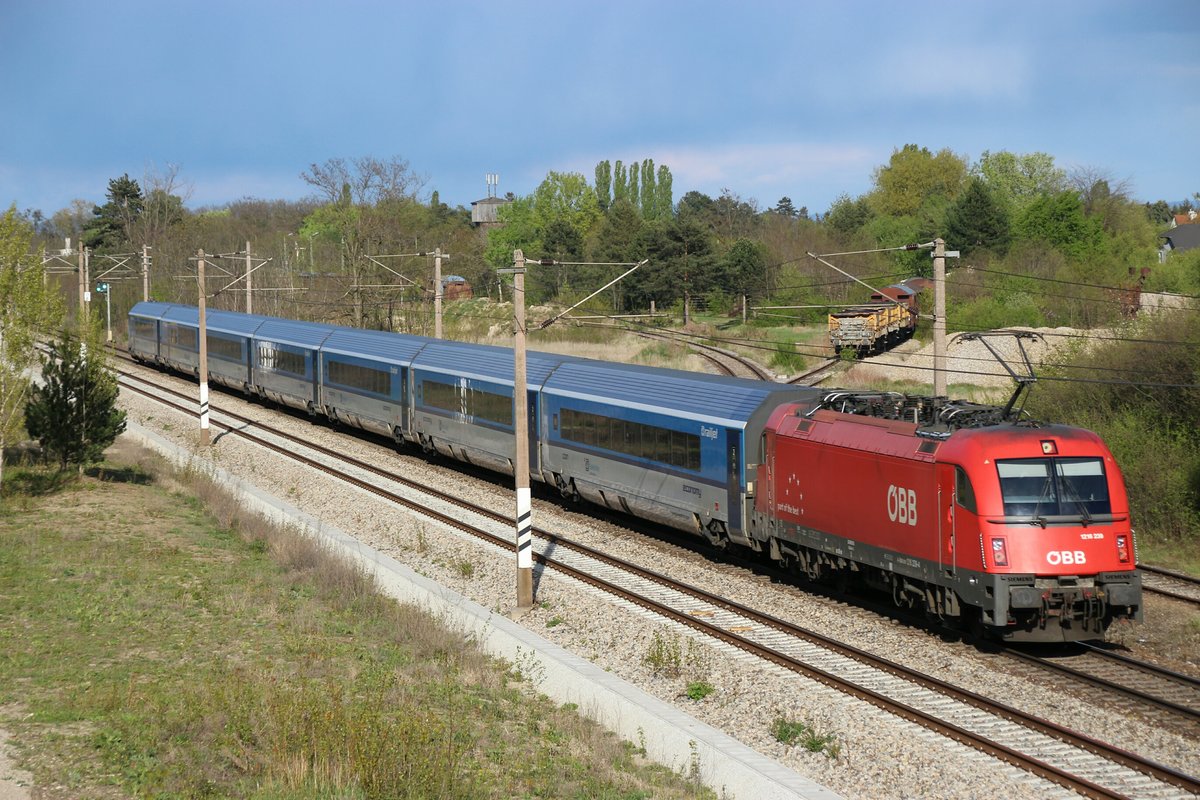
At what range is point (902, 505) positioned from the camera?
643 inches

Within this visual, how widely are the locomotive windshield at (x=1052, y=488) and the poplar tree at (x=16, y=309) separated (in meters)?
21.7

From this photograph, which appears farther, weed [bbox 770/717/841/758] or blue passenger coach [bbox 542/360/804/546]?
blue passenger coach [bbox 542/360/804/546]

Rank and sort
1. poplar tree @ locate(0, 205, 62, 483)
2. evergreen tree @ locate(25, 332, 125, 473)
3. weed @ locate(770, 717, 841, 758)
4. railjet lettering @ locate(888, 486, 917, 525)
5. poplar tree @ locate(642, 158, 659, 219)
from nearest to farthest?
weed @ locate(770, 717, 841, 758) < railjet lettering @ locate(888, 486, 917, 525) < poplar tree @ locate(0, 205, 62, 483) < evergreen tree @ locate(25, 332, 125, 473) < poplar tree @ locate(642, 158, 659, 219)

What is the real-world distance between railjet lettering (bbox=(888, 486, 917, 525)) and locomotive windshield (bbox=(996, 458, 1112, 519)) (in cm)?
152

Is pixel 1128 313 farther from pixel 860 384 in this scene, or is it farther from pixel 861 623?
pixel 861 623

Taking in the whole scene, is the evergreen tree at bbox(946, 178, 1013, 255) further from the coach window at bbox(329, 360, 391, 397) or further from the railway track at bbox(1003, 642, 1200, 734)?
the railway track at bbox(1003, 642, 1200, 734)

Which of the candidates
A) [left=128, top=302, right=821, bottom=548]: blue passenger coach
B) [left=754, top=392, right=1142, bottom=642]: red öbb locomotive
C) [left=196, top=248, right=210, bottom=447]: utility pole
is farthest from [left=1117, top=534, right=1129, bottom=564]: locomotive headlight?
[left=196, top=248, right=210, bottom=447]: utility pole

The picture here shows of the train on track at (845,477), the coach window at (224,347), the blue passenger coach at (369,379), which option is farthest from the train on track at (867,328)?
the coach window at (224,347)

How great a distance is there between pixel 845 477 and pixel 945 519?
225 centimetres

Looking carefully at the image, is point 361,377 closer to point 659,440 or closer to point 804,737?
point 659,440

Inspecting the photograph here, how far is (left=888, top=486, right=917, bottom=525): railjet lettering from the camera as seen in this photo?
1611cm

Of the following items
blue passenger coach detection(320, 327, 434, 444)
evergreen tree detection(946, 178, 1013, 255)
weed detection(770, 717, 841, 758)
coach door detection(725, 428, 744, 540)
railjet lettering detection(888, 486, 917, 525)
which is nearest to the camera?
weed detection(770, 717, 841, 758)

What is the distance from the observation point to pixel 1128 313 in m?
40.3

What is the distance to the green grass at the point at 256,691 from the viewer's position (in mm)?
11086
